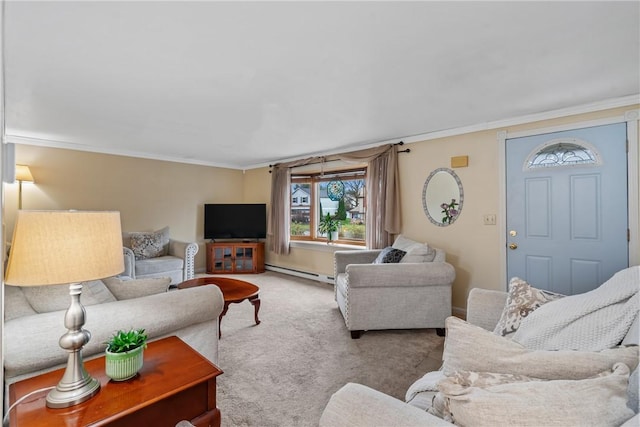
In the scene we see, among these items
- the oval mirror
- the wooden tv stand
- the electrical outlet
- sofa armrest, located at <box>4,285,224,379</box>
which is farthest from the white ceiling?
the wooden tv stand

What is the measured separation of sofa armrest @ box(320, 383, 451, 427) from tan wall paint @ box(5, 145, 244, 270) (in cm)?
444

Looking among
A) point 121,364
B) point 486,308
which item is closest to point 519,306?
point 486,308

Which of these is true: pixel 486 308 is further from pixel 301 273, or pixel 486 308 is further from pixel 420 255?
pixel 301 273

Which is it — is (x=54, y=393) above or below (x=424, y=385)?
above

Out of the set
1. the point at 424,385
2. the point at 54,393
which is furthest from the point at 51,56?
the point at 424,385

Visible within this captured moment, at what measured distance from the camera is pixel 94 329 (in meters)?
1.36

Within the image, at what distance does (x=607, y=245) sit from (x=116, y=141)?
18.8ft

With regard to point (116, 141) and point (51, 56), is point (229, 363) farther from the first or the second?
point (116, 141)

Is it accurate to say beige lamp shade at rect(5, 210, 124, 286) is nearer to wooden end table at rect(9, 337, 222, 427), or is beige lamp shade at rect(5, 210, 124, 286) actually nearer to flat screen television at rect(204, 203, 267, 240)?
wooden end table at rect(9, 337, 222, 427)

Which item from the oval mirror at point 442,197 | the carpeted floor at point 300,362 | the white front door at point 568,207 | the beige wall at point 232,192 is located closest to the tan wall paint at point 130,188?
the beige wall at point 232,192

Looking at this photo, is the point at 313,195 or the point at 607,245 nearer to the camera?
the point at 607,245

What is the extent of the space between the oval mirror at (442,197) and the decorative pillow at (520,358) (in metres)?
2.79

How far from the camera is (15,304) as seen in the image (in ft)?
4.38

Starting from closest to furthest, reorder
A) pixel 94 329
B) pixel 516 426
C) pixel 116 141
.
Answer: pixel 516 426, pixel 94 329, pixel 116 141
